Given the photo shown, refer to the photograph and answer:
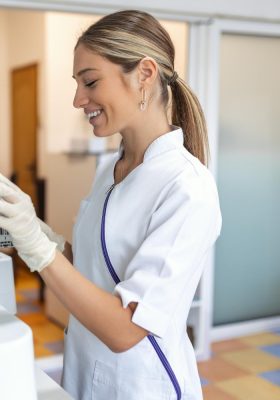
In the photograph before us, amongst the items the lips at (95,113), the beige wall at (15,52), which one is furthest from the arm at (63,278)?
the beige wall at (15,52)

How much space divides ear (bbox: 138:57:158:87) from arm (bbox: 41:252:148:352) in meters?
0.39

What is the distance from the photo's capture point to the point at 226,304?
3.37 meters

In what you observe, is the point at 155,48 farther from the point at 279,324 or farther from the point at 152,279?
the point at 279,324

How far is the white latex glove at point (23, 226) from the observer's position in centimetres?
93

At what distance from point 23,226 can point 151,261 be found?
0.23 metres

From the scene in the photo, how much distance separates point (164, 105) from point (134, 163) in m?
0.14

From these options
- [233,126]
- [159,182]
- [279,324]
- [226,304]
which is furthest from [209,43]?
[159,182]

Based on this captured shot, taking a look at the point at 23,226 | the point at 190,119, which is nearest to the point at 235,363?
the point at 190,119

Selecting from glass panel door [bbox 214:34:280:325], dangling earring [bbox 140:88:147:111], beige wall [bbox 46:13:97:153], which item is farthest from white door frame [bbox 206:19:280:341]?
dangling earring [bbox 140:88:147:111]

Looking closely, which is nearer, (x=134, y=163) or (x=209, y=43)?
(x=134, y=163)

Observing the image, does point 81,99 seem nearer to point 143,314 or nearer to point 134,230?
point 134,230

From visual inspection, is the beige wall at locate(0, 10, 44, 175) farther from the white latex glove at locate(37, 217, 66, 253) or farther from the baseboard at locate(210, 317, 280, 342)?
the white latex glove at locate(37, 217, 66, 253)

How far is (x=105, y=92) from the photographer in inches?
44.0

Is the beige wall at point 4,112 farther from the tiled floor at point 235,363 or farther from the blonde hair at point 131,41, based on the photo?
the blonde hair at point 131,41
